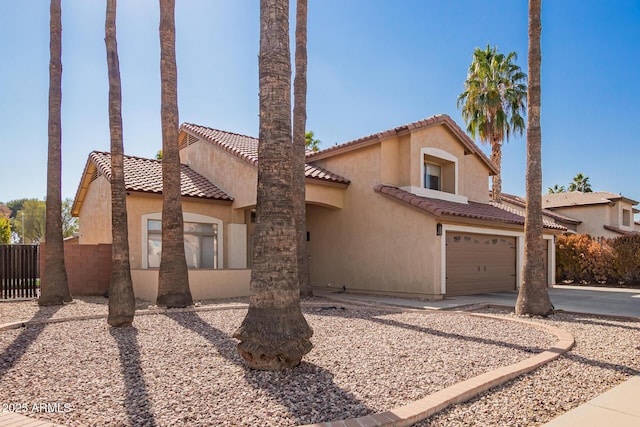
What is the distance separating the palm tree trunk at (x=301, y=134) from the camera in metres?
14.6

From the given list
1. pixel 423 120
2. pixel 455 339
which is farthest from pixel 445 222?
pixel 455 339

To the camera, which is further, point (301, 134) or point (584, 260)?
point (584, 260)

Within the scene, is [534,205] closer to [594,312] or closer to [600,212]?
[594,312]

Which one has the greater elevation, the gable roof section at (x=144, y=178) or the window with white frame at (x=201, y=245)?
the gable roof section at (x=144, y=178)

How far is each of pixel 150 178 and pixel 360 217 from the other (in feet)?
27.6

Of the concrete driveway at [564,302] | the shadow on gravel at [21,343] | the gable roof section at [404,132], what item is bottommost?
the concrete driveway at [564,302]

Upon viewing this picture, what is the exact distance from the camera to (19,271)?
15766mm

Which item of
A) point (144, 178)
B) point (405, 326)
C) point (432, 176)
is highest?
point (432, 176)

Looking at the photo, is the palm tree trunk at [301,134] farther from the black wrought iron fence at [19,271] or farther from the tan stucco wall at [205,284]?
the black wrought iron fence at [19,271]

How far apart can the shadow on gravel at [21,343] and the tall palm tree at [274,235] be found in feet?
11.3

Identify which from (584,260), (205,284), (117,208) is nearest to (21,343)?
(117,208)

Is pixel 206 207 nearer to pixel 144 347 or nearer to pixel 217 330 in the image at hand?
pixel 217 330

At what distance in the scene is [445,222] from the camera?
1559 cm

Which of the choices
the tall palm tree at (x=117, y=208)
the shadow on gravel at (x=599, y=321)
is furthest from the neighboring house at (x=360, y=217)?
the tall palm tree at (x=117, y=208)
